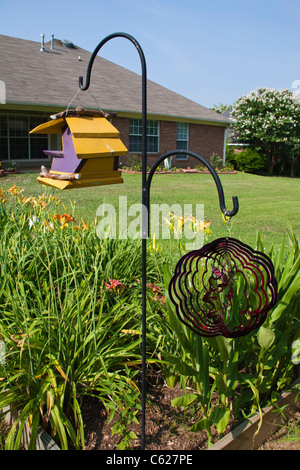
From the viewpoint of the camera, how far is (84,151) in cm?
209

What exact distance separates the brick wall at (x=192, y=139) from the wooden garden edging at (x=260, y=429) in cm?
1675

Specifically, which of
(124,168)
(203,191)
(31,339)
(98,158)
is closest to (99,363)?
(31,339)

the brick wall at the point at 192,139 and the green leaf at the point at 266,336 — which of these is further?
the brick wall at the point at 192,139

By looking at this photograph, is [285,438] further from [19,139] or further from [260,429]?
[19,139]

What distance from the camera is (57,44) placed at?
74.3 ft

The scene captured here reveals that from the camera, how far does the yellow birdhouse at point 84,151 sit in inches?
84.4

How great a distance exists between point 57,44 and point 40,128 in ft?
75.7

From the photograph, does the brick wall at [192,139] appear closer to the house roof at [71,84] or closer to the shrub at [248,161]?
the house roof at [71,84]

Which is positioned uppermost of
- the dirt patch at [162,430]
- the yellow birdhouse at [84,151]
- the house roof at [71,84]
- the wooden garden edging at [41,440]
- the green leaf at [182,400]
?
the house roof at [71,84]

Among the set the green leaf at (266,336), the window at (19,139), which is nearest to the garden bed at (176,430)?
the green leaf at (266,336)

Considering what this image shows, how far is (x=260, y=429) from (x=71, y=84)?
17.9 metres

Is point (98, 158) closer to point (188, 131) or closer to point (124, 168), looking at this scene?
point (124, 168)

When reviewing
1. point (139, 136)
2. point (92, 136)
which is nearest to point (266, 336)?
point (92, 136)

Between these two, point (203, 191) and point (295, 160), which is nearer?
point (203, 191)
